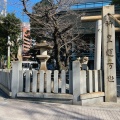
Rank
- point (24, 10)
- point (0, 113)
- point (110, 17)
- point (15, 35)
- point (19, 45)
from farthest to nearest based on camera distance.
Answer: point (19, 45) → point (15, 35) → point (24, 10) → point (110, 17) → point (0, 113)

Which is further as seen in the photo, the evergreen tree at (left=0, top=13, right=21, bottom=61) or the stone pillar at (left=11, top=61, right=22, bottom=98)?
the evergreen tree at (left=0, top=13, right=21, bottom=61)

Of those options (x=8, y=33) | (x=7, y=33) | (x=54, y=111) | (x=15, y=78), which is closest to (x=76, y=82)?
(x=54, y=111)

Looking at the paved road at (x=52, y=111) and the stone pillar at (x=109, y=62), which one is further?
the stone pillar at (x=109, y=62)

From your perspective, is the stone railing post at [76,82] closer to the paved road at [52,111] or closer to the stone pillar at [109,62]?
the paved road at [52,111]

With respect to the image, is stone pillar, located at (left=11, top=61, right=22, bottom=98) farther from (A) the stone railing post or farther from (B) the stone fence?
(A) the stone railing post

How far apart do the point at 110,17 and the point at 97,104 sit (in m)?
3.19

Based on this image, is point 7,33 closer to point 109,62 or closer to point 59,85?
point 59,85

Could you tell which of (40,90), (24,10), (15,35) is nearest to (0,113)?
(40,90)

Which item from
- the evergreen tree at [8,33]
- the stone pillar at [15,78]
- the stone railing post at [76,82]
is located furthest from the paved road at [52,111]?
the evergreen tree at [8,33]

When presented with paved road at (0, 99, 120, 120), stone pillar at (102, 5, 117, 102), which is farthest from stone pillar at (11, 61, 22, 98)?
stone pillar at (102, 5, 117, 102)

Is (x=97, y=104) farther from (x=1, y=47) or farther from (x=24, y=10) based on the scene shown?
(x=1, y=47)

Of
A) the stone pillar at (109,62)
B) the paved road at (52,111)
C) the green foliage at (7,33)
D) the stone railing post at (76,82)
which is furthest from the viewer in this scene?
the green foliage at (7,33)

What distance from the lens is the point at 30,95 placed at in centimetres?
796

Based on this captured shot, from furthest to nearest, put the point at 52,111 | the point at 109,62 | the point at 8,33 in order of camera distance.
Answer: the point at 8,33 → the point at 109,62 → the point at 52,111
